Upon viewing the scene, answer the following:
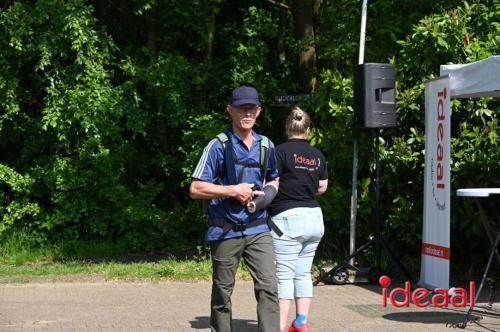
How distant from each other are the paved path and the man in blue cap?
5.50 ft

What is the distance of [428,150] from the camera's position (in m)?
9.47

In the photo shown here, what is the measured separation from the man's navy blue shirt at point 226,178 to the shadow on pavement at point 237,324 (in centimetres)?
186

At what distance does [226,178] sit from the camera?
21.0 ft

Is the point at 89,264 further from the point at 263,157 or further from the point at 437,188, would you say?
the point at 263,157

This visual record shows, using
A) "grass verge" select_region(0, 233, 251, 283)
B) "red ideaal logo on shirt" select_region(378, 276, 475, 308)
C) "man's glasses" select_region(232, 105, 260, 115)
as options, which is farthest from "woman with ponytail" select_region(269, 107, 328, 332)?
"grass verge" select_region(0, 233, 251, 283)

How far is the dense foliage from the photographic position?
38.6 ft

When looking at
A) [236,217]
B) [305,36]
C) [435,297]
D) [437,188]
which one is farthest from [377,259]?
[305,36]

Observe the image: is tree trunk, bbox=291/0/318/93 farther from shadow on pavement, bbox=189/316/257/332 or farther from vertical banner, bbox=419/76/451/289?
shadow on pavement, bbox=189/316/257/332

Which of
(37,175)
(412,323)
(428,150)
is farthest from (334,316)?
(37,175)

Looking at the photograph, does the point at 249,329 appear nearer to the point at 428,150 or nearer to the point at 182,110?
the point at 428,150

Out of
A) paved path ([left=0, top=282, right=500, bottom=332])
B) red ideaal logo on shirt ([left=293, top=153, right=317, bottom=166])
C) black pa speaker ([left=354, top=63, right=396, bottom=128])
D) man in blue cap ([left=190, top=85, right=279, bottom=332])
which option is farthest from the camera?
black pa speaker ([left=354, top=63, right=396, bottom=128])

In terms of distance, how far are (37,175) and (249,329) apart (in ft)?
25.7

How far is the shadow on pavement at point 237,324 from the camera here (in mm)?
8008

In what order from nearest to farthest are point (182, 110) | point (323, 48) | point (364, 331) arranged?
point (364, 331)
point (323, 48)
point (182, 110)
